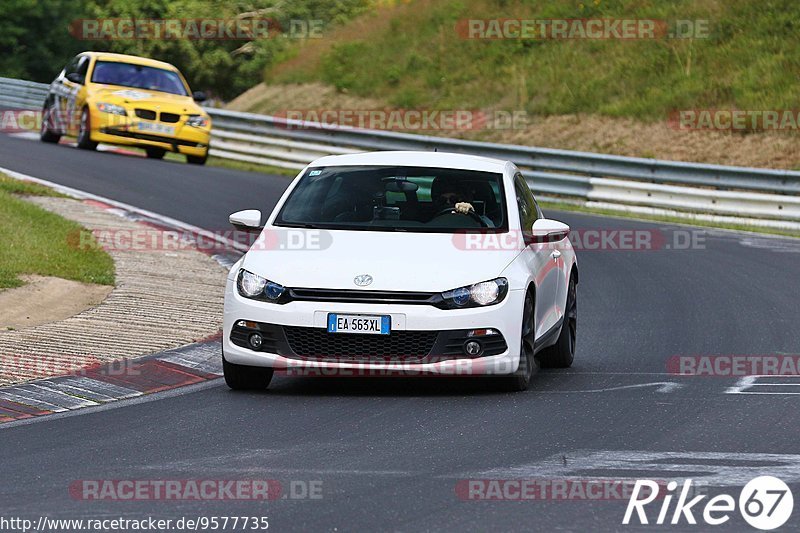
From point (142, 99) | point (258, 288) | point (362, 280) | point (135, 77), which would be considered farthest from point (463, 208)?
point (135, 77)

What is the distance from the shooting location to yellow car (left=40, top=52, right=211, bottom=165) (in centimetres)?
2705

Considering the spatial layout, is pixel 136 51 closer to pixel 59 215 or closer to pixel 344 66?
pixel 344 66

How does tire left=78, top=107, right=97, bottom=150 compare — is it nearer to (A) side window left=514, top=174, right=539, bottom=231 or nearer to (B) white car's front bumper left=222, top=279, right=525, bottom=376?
(A) side window left=514, top=174, right=539, bottom=231

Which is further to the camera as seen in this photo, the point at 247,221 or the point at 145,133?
the point at 145,133

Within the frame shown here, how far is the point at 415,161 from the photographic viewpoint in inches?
438

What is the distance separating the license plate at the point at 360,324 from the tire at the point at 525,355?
93 centimetres

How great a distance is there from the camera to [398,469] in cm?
741

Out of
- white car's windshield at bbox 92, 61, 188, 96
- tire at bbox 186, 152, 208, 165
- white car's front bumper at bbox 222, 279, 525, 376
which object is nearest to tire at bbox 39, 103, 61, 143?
white car's windshield at bbox 92, 61, 188, 96

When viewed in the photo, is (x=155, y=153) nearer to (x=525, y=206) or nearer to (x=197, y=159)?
(x=197, y=159)

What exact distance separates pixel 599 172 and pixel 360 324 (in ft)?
55.2

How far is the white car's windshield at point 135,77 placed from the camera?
2783cm

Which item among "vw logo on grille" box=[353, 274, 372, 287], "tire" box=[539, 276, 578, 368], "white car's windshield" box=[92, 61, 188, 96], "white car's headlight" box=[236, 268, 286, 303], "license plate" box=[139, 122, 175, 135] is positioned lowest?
"tire" box=[539, 276, 578, 368]

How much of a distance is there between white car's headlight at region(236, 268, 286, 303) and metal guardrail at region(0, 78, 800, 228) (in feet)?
49.2

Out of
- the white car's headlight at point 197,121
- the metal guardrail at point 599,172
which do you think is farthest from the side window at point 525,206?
the white car's headlight at point 197,121
